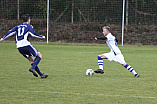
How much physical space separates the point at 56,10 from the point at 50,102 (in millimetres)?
26648

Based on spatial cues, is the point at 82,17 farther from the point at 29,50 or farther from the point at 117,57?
the point at 29,50

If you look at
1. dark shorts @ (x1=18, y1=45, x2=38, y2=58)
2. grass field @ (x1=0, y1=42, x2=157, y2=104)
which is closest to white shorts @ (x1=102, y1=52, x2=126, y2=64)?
grass field @ (x1=0, y1=42, x2=157, y2=104)

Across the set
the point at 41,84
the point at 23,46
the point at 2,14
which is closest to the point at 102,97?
the point at 41,84

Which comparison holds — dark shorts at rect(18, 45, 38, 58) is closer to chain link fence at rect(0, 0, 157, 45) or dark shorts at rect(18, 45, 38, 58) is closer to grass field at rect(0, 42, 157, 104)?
grass field at rect(0, 42, 157, 104)

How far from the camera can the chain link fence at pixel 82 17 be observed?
30750 millimetres

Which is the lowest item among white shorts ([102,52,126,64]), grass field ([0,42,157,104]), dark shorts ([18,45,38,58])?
grass field ([0,42,157,104])

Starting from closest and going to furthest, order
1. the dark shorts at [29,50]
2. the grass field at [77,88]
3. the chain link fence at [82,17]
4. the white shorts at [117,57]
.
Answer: the grass field at [77,88] < the dark shorts at [29,50] < the white shorts at [117,57] < the chain link fence at [82,17]

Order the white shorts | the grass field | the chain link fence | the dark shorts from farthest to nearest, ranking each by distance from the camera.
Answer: the chain link fence, the white shorts, the dark shorts, the grass field

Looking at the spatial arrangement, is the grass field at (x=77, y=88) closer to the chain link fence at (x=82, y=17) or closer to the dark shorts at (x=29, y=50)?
the dark shorts at (x=29, y=50)

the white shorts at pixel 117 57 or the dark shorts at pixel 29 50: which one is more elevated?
the dark shorts at pixel 29 50

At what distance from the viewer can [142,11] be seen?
30.6 m

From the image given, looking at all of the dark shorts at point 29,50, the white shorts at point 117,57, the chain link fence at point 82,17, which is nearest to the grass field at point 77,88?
A: the white shorts at point 117,57

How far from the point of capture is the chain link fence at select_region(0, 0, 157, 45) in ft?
101

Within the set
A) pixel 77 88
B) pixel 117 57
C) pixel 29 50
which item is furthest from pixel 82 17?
pixel 77 88
